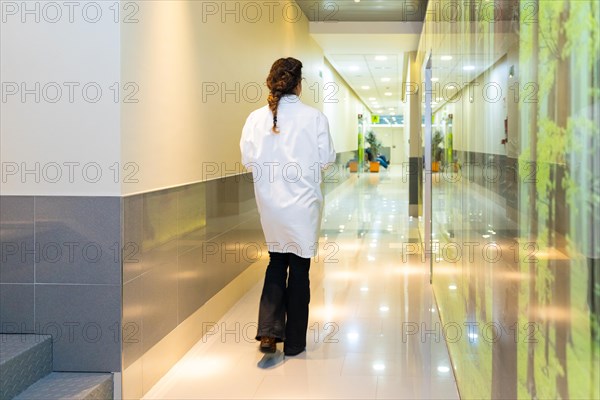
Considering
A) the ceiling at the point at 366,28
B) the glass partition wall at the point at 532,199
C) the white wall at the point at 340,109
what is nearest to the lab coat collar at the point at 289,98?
the glass partition wall at the point at 532,199

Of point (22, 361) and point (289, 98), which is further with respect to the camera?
point (289, 98)

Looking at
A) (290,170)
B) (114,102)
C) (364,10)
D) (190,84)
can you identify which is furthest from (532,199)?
(364,10)

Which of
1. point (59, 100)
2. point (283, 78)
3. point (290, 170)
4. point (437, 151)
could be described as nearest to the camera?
point (59, 100)

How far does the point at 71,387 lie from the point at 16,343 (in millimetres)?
308

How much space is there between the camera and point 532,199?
1.41 meters

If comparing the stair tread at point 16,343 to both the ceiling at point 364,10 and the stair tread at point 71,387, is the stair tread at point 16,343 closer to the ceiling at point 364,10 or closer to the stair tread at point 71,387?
the stair tread at point 71,387

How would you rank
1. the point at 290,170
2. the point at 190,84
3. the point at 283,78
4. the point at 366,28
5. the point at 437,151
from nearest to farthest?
the point at 290,170 → the point at 283,78 → the point at 190,84 → the point at 437,151 → the point at 366,28

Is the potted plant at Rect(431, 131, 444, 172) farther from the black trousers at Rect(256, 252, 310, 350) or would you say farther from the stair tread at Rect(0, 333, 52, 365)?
the stair tread at Rect(0, 333, 52, 365)

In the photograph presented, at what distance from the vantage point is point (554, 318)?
4.03 feet

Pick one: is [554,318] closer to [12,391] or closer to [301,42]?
[12,391]

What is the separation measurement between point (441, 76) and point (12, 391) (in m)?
3.15

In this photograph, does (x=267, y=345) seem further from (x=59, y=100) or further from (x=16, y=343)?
(x=59, y=100)

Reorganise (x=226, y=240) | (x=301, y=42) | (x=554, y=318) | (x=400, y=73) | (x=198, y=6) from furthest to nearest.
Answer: (x=400, y=73) → (x=301, y=42) → (x=226, y=240) → (x=198, y=6) → (x=554, y=318)

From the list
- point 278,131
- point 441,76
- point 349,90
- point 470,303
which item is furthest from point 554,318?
point 349,90
